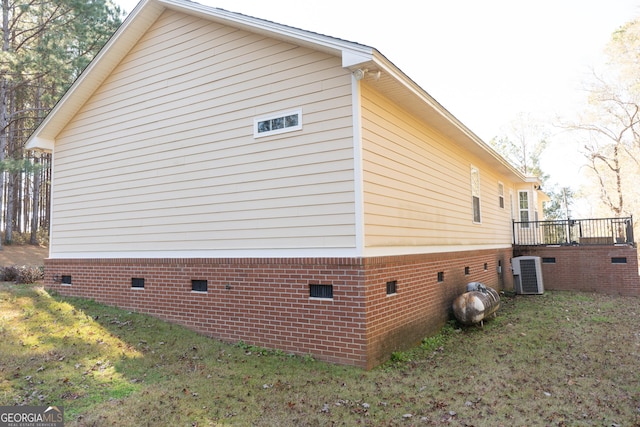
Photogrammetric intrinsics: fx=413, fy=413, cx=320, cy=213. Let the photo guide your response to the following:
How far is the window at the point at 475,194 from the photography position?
39.8 ft

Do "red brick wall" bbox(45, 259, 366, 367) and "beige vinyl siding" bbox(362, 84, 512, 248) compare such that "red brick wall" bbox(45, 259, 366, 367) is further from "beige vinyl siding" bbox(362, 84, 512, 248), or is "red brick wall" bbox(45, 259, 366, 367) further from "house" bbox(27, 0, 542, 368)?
"beige vinyl siding" bbox(362, 84, 512, 248)

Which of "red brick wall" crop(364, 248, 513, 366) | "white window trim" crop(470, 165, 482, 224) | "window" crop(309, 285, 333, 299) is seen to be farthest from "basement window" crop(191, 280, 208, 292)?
"white window trim" crop(470, 165, 482, 224)

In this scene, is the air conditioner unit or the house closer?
the house

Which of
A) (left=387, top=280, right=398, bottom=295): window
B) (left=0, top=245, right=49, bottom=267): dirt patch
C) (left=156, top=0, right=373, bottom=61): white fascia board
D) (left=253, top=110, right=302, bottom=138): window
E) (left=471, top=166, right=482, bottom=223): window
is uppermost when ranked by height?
(left=156, top=0, right=373, bottom=61): white fascia board

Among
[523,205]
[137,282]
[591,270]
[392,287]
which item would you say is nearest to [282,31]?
[392,287]

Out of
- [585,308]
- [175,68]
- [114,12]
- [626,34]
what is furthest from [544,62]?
[175,68]

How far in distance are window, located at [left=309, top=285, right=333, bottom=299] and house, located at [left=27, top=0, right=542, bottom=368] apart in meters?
0.07

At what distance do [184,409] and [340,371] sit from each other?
214cm

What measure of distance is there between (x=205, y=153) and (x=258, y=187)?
151 centimetres

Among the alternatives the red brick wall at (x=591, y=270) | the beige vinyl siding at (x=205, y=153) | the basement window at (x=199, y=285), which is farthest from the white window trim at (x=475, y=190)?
the basement window at (x=199, y=285)

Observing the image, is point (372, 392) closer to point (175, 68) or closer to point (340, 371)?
point (340, 371)

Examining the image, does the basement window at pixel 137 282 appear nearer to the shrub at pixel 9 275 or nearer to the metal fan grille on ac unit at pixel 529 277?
the shrub at pixel 9 275

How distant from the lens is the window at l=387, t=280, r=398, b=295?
6762 mm

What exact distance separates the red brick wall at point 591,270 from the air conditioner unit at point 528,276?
179 centimetres
